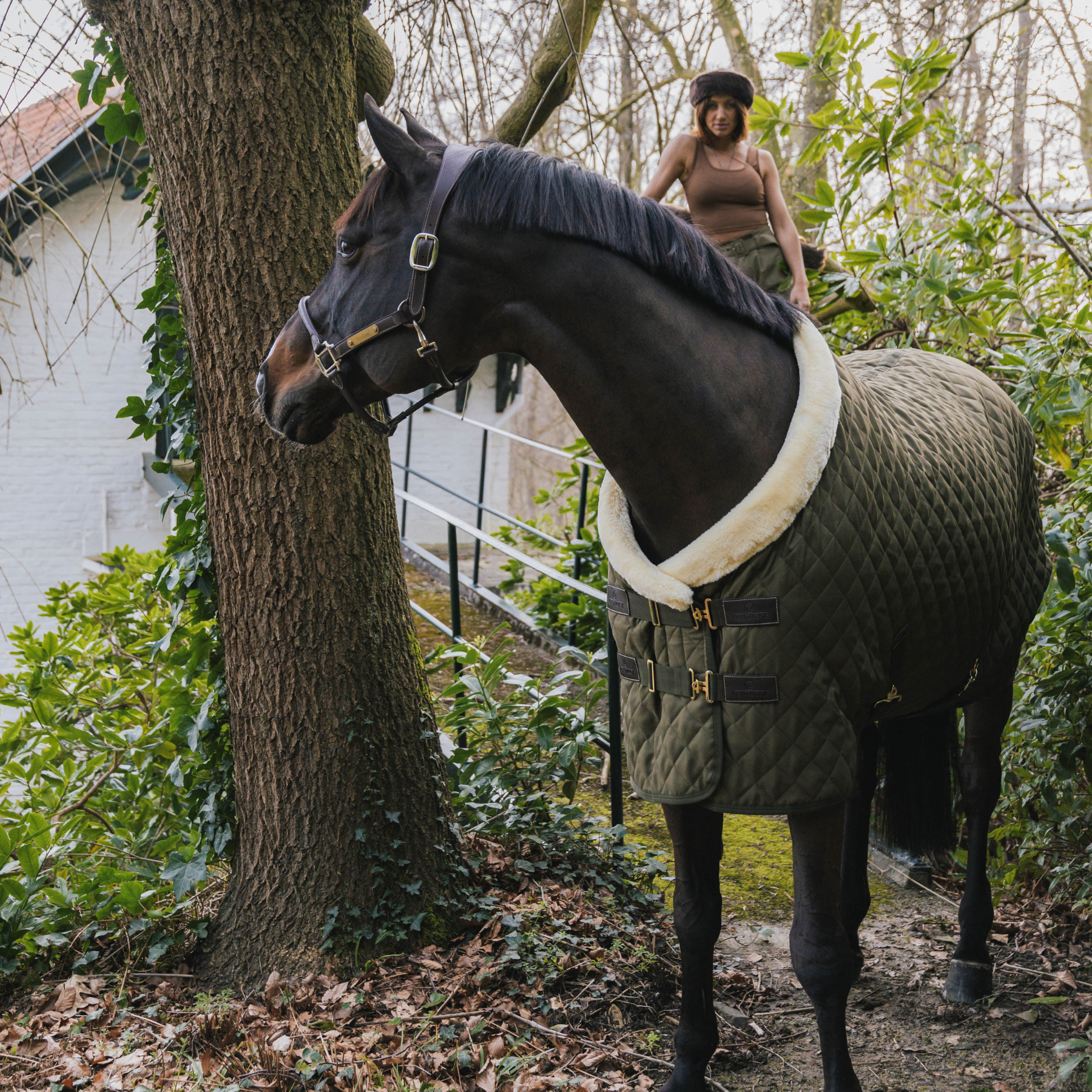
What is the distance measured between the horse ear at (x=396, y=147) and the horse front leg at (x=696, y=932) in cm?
142

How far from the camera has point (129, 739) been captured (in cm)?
298

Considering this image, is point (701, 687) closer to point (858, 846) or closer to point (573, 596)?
point (858, 846)

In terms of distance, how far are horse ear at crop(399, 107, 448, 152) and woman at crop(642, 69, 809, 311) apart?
1.50 metres

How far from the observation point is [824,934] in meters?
1.87

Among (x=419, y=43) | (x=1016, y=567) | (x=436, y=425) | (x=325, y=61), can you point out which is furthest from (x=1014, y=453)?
(x=436, y=425)

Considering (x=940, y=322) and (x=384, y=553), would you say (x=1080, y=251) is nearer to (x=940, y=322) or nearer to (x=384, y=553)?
(x=940, y=322)

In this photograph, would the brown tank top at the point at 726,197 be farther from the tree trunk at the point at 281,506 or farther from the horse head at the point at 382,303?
the horse head at the point at 382,303

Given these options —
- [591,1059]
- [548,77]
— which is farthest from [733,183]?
[591,1059]

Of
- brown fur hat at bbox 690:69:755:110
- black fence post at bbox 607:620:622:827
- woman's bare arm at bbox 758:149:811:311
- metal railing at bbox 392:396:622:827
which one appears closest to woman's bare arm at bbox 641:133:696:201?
brown fur hat at bbox 690:69:755:110

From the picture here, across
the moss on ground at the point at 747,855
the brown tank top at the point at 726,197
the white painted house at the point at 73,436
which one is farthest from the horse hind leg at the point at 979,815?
the white painted house at the point at 73,436

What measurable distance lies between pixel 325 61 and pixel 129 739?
2125mm

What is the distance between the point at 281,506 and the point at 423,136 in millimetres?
1015

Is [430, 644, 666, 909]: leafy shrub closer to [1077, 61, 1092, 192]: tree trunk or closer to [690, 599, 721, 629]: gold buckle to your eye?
[690, 599, 721, 629]: gold buckle

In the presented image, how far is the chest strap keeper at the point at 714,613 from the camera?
1750mm
